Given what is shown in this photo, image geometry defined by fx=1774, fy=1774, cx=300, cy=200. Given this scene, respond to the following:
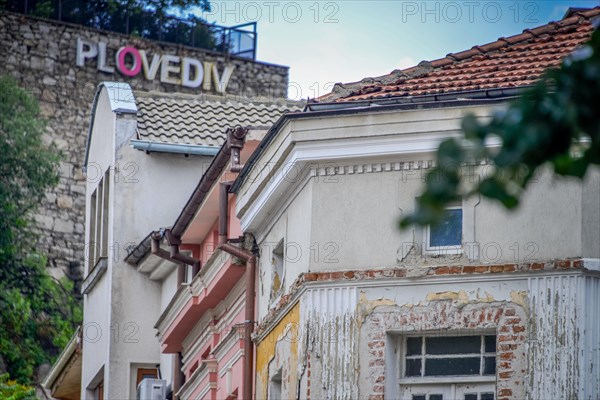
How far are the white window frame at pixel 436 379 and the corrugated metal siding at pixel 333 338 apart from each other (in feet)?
1.25

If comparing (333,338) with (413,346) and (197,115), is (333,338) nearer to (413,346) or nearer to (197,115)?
(413,346)

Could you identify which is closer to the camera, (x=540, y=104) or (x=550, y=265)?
(x=540, y=104)

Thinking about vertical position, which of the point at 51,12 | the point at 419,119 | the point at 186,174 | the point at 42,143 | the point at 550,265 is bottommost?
the point at 550,265

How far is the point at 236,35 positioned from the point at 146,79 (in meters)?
4.41

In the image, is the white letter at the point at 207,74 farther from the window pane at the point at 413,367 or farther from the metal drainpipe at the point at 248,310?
the window pane at the point at 413,367

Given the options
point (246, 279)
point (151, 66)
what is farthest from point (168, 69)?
point (246, 279)

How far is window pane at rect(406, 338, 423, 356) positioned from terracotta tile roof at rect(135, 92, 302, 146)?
35.9 ft

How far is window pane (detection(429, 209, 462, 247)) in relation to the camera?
15.5 metres

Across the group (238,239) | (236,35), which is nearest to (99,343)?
(238,239)

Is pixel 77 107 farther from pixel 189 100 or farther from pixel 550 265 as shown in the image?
pixel 550 265

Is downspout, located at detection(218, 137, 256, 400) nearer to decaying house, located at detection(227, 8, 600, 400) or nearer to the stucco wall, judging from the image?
decaying house, located at detection(227, 8, 600, 400)

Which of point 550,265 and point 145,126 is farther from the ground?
point 145,126

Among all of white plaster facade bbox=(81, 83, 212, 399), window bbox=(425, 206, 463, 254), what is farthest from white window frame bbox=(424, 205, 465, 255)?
white plaster facade bbox=(81, 83, 212, 399)

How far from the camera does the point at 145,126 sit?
27.0 meters
